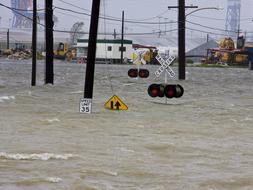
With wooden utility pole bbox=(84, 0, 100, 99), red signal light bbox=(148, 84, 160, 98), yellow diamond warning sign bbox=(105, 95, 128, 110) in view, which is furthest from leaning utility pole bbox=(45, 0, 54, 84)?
yellow diamond warning sign bbox=(105, 95, 128, 110)

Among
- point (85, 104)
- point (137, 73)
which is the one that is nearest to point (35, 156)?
point (85, 104)

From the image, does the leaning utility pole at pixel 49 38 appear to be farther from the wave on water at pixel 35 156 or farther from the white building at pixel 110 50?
the white building at pixel 110 50

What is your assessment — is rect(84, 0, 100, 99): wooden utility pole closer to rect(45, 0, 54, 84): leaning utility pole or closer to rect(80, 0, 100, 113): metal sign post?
rect(80, 0, 100, 113): metal sign post

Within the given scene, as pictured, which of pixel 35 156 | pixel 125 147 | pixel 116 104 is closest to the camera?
pixel 35 156

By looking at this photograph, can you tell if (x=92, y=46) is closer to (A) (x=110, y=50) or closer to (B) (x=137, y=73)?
→ (B) (x=137, y=73)

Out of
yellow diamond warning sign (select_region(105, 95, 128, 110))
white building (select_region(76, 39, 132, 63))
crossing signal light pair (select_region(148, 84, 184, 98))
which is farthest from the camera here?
white building (select_region(76, 39, 132, 63))

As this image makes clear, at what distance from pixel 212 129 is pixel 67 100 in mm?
8889

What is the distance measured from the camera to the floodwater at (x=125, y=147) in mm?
9703

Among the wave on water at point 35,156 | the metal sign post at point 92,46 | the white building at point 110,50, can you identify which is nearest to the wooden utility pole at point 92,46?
the metal sign post at point 92,46

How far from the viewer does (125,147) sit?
13.0 meters

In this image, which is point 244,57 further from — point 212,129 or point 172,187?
point 172,187

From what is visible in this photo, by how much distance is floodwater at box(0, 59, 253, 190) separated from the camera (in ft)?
31.8

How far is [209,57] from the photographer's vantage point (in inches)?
4316

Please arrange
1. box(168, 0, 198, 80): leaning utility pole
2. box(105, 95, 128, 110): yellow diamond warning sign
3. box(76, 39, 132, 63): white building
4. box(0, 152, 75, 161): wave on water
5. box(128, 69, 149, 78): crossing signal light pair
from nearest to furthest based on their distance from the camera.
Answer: box(0, 152, 75, 161): wave on water → box(105, 95, 128, 110): yellow diamond warning sign → box(128, 69, 149, 78): crossing signal light pair → box(168, 0, 198, 80): leaning utility pole → box(76, 39, 132, 63): white building
